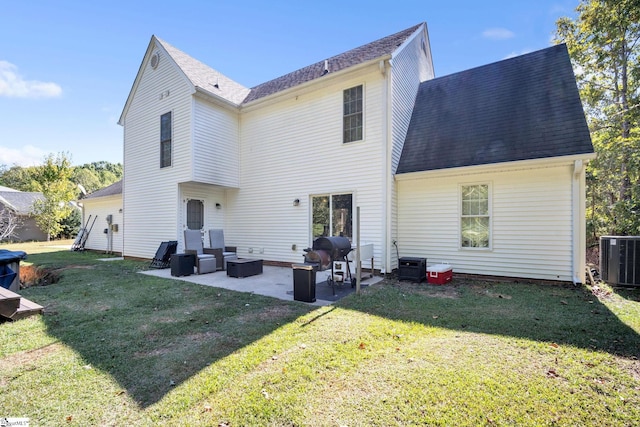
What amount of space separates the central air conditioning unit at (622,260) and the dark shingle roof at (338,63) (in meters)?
7.03

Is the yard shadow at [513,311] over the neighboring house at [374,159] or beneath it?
beneath

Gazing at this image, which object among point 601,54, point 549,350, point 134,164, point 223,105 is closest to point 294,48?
point 223,105

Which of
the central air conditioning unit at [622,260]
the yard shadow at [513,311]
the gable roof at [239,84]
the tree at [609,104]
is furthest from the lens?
the tree at [609,104]

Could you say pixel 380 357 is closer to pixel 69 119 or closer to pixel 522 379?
pixel 522 379

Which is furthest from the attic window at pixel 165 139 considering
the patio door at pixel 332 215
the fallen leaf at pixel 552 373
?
the fallen leaf at pixel 552 373

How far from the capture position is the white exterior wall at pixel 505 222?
659 cm

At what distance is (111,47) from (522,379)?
50.9ft

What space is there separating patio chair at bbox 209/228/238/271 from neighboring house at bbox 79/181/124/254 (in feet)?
24.2

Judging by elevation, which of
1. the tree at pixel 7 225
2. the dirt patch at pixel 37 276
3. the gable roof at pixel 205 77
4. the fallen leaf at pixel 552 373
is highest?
the gable roof at pixel 205 77

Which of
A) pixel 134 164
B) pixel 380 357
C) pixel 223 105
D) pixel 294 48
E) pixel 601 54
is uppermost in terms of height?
pixel 294 48

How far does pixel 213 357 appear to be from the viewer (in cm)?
310

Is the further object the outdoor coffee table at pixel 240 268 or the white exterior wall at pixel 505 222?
the outdoor coffee table at pixel 240 268

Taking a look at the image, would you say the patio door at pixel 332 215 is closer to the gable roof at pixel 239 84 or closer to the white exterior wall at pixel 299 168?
the white exterior wall at pixel 299 168

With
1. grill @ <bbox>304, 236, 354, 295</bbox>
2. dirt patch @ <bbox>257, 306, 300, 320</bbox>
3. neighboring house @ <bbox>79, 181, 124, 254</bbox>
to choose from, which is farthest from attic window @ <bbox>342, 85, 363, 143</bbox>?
neighboring house @ <bbox>79, 181, 124, 254</bbox>
